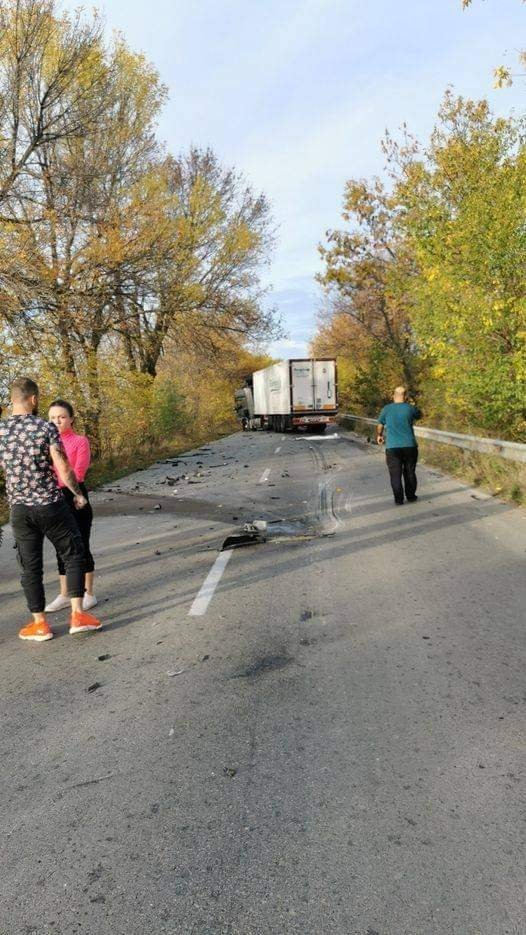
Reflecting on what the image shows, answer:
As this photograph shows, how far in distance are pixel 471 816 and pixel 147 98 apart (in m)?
24.7

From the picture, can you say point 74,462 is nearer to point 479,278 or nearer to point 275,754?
point 275,754

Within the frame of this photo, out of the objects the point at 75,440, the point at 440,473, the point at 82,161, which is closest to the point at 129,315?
the point at 82,161

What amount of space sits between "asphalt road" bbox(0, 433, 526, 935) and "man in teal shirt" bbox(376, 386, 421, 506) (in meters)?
3.42

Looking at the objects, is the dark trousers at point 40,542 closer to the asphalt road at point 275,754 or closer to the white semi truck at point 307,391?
the asphalt road at point 275,754

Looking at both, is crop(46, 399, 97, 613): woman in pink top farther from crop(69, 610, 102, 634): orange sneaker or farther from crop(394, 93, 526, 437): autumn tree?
crop(394, 93, 526, 437): autumn tree

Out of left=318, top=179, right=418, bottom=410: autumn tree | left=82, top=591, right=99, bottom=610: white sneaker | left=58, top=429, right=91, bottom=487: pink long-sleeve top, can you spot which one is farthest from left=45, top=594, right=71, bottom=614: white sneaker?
left=318, top=179, right=418, bottom=410: autumn tree

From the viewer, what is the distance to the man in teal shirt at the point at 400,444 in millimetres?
10180

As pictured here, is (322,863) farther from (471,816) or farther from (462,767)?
(462,767)

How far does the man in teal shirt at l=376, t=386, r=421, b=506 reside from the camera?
10.2 metres

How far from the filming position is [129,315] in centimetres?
2206

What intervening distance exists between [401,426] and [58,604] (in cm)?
620

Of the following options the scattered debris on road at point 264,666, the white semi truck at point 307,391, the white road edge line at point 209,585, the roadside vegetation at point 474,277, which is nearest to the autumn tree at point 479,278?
the roadside vegetation at point 474,277

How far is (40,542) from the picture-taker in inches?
200

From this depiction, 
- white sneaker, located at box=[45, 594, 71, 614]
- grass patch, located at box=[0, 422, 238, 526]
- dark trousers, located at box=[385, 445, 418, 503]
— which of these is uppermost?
dark trousers, located at box=[385, 445, 418, 503]
